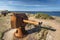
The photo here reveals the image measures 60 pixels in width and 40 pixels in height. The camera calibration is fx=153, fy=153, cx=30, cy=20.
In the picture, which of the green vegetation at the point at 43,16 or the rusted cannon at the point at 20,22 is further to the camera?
the green vegetation at the point at 43,16

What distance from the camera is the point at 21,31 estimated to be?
7.39 ft

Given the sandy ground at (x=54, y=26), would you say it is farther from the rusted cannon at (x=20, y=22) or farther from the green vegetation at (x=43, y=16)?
the rusted cannon at (x=20, y=22)

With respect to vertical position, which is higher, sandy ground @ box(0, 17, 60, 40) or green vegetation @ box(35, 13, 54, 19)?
green vegetation @ box(35, 13, 54, 19)

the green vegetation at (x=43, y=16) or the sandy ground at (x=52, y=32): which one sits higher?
the green vegetation at (x=43, y=16)

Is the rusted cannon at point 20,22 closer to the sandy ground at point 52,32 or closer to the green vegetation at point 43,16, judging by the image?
the sandy ground at point 52,32

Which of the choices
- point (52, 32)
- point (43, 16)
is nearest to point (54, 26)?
point (52, 32)

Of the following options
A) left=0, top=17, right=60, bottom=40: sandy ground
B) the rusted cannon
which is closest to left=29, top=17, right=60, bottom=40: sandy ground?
left=0, top=17, right=60, bottom=40: sandy ground

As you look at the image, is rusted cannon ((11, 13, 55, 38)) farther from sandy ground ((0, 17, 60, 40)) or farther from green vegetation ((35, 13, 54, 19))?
green vegetation ((35, 13, 54, 19))

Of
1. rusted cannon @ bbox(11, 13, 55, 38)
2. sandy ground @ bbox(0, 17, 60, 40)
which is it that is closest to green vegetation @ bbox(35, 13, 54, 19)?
sandy ground @ bbox(0, 17, 60, 40)

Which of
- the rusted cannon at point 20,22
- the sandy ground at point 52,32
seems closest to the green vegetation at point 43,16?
the sandy ground at point 52,32

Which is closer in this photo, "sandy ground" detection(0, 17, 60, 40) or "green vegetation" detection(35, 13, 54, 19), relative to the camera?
"sandy ground" detection(0, 17, 60, 40)

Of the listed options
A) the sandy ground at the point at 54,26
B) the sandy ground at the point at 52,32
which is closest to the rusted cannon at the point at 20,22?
the sandy ground at the point at 52,32

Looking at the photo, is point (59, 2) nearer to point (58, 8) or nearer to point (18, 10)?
point (58, 8)

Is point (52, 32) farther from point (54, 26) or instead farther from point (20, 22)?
point (20, 22)
